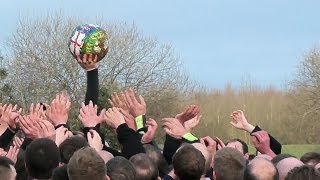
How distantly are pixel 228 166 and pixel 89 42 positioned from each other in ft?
11.0

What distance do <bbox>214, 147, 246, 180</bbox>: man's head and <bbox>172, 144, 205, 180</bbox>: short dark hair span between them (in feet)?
0.32

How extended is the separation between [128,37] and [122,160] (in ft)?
98.1

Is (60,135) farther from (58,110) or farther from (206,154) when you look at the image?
Result: (206,154)

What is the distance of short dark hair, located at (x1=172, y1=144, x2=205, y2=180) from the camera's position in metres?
4.41

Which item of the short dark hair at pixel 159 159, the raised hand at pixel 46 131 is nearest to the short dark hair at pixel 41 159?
the raised hand at pixel 46 131

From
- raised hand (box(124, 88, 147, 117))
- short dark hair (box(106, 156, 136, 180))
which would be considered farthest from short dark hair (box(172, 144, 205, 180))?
raised hand (box(124, 88, 147, 117))

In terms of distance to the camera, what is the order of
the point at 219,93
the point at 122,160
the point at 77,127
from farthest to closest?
the point at 219,93 < the point at 77,127 < the point at 122,160

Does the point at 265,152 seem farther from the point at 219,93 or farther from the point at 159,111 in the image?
the point at 219,93

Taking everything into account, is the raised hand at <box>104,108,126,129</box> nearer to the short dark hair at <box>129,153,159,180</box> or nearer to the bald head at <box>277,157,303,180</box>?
the short dark hair at <box>129,153,159,180</box>

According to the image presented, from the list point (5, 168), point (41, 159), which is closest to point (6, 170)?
point (5, 168)

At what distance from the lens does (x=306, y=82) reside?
33.6 m

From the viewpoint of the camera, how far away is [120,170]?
432 cm

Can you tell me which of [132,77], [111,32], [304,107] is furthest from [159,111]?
[304,107]

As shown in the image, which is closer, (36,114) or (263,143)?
(36,114)
